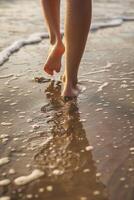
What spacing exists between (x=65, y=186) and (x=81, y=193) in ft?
0.27

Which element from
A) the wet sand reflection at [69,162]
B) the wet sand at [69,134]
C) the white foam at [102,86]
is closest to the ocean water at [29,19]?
the wet sand at [69,134]

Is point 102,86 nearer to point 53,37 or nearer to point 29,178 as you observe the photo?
point 53,37

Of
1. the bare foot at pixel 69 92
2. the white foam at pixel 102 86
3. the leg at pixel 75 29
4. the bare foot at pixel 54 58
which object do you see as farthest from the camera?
the bare foot at pixel 54 58

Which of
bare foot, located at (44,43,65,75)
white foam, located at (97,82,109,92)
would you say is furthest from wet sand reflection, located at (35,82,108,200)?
bare foot, located at (44,43,65,75)

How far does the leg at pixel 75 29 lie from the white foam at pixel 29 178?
3.63 ft

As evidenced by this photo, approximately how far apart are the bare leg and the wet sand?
0.47 ft

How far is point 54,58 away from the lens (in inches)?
131

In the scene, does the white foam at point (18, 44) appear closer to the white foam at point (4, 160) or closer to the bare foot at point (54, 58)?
the bare foot at point (54, 58)

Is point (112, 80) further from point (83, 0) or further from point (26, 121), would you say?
point (26, 121)

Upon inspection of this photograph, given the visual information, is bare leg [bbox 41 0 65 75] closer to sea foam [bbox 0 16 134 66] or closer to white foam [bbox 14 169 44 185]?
sea foam [bbox 0 16 134 66]

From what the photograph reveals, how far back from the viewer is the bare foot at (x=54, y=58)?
332 cm

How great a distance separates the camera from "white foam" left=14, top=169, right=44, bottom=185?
189 centimetres

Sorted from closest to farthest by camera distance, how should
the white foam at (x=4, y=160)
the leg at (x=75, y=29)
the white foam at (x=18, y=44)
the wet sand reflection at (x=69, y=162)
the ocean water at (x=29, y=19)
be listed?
the wet sand reflection at (x=69, y=162)
the white foam at (x=4, y=160)
the leg at (x=75, y=29)
the white foam at (x=18, y=44)
the ocean water at (x=29, y=19)

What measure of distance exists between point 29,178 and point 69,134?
54 cm
